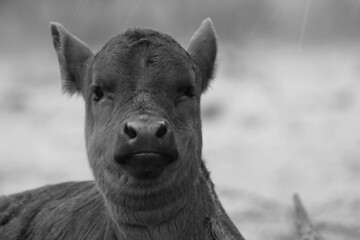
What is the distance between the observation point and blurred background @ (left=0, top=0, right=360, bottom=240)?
43.5 ft

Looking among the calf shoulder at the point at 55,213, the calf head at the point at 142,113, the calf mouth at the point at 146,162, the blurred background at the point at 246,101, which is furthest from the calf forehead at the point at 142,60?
the blurred background at the point at 246,101

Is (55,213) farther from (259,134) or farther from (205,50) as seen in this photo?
(259,134)

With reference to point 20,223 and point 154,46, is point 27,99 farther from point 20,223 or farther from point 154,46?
point 154,46

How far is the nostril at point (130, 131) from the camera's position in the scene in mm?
4879

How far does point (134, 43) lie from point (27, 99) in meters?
13.0

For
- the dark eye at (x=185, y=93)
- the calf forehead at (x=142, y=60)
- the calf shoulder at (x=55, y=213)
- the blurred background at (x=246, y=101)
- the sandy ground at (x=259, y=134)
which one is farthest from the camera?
the blurred background at (x=246, y=101)

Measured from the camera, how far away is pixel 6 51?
64.6 feet

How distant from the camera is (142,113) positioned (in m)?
5.03

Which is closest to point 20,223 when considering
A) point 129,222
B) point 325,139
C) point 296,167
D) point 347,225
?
point 129,222

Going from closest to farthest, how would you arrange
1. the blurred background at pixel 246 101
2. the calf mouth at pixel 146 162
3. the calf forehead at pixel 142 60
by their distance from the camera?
1. the calf mouth at pixel 146 162
2. the calf forehead at pixel 142 60
3. the blurred background at pixel 246 101

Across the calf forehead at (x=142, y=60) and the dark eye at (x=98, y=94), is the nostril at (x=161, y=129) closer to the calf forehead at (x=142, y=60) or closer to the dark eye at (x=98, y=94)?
the calf forehead at (x=142, y=60)

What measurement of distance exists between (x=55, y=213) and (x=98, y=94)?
1.58 meters

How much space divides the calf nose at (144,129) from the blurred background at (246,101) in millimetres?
6035

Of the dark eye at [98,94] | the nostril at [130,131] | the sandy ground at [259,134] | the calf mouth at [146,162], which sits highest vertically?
the sandy ground at [259,134]
